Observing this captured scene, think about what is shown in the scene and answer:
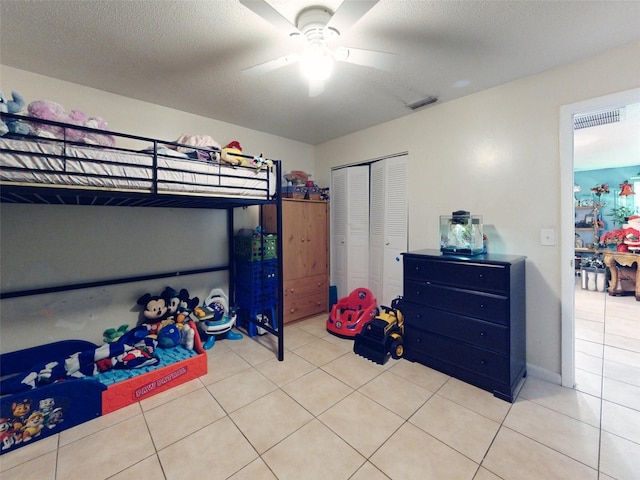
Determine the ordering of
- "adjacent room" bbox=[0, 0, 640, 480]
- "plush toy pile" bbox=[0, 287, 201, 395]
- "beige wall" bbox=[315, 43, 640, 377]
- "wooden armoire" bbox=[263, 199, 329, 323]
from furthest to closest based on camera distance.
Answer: "wooden armoire" bbox=[263, 199, 329, 323] → "beige wall" bbox=[315, 43, 640, 377] → "plush toy pile" bbox=[0, 287, 201, 395] → "adjacent room" bbox=[0, 0, 640, 480]

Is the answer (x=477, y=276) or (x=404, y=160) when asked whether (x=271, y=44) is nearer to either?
(x=404, y=160)

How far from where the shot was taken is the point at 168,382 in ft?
6.56

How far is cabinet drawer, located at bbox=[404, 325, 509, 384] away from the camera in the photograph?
1.90 m

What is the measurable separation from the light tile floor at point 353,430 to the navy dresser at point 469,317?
127 millimetres

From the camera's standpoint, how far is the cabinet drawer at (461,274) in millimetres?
1904

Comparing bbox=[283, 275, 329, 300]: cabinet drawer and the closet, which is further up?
the closet

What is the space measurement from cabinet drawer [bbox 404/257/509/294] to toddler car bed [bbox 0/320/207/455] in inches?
76.2

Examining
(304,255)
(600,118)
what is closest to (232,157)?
(304,255)

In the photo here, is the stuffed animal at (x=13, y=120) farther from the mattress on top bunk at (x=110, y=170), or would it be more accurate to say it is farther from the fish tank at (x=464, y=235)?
the fish tank at (x=464, y=235)

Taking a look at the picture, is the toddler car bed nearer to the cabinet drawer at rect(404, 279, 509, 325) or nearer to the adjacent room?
the adjacent room

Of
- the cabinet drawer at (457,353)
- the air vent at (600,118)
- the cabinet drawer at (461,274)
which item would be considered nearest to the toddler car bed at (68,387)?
the cabinet drawer at (457,353)

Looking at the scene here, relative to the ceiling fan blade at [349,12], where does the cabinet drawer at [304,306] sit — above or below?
below

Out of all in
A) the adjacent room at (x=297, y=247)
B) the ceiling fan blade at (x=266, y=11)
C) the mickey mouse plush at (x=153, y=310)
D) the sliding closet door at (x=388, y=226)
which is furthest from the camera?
the sliding closet door at (x=388, y=226)

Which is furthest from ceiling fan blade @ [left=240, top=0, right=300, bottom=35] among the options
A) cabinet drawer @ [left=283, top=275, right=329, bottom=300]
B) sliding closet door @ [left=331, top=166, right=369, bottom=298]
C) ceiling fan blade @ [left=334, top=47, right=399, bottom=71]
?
cabinet drawer @ [left=283, top=275, right=329, bottom=300]
